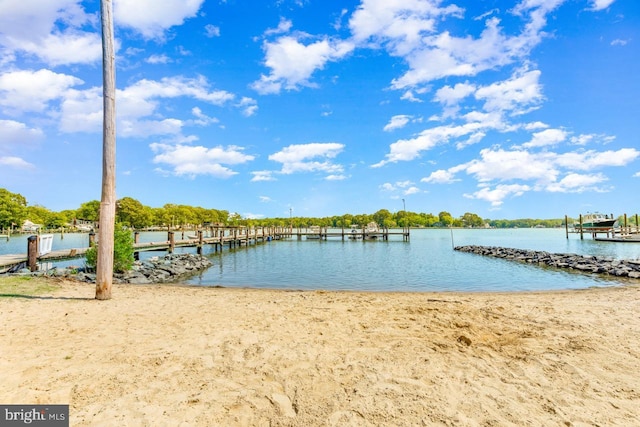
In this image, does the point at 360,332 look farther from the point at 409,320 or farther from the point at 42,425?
the point at 42,425

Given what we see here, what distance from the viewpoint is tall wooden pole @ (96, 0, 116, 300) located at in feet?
28.4

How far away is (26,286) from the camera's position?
1027 cm

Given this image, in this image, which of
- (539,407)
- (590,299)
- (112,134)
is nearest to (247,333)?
(539,407)

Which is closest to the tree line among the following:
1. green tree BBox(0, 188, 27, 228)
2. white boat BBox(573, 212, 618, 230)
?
green tree BBox(0, 188, 27, 228)

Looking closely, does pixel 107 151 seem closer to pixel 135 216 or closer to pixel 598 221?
pixel 598 221

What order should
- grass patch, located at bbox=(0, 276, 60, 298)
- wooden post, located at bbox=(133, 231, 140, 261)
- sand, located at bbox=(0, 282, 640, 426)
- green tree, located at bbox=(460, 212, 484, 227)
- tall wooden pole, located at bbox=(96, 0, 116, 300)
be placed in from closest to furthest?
1. sand, located at bbox=(0, 282, 640, 426)
2. tall wooden pole, located at bbox=(96, 0, 116, 300)
3. grass patch, located at bbox=(0, 276, 60, 298)
4. wooden post, located at bbox=(133, 231, 140, 261)
5. green tree, located at bbox=(460, 212, 484, 227)

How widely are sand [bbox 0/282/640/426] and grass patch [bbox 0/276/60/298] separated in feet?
5.36

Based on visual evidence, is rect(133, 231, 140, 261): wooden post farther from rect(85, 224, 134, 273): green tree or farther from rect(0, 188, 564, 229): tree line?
rect(0, 188, 564, 229): tree line

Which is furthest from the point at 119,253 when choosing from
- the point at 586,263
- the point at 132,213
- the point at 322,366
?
the point at 132,213

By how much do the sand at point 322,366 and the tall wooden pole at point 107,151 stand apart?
1329 millimetres

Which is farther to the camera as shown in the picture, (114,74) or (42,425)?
(114,74)

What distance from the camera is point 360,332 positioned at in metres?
6.30

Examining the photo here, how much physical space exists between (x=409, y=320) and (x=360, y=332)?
4.76 ft

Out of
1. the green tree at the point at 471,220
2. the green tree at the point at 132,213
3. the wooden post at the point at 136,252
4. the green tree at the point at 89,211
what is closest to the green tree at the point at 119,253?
the wooden post at the point at 136,252
